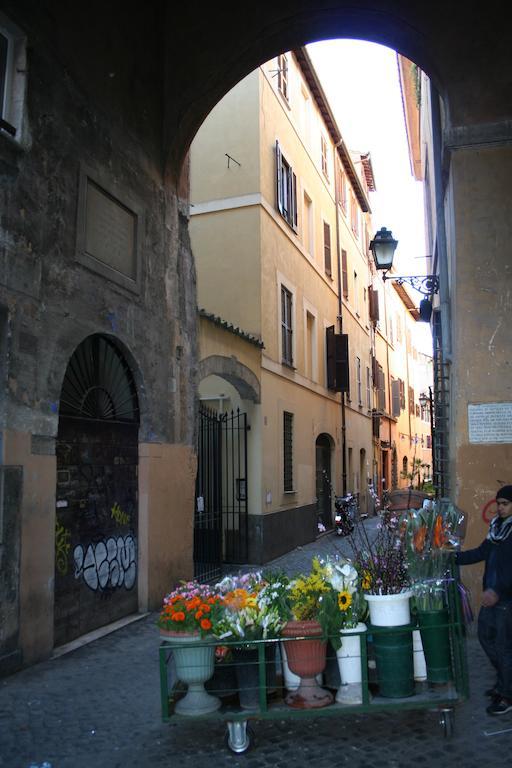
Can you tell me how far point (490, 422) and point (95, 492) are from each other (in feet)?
14.2

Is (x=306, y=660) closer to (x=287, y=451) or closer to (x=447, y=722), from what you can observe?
(x=447, y=722)

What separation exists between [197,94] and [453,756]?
8.61m

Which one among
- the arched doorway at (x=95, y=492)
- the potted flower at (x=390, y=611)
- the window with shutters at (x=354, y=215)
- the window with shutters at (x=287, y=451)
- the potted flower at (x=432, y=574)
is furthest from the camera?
the window with shutters at (x=354, y=215)

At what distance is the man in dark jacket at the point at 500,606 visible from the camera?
4.68 meters

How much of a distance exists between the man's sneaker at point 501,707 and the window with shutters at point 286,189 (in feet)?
37.9

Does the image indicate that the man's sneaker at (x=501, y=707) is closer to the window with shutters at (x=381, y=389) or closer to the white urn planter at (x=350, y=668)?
the white urn planter at (x=350, y=668)

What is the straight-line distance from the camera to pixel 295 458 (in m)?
15.5

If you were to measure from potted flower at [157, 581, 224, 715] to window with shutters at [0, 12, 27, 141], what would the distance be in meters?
→ 4.50

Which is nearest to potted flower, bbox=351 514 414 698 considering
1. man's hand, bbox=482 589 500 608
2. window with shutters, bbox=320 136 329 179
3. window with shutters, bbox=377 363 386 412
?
man's hand, bbox=482 589 500 608

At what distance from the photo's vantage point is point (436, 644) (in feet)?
14.2

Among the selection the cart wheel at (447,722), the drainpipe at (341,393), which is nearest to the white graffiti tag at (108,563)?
the cart wheel at (447,722)

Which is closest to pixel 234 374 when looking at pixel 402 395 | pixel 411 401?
pixel 402 395

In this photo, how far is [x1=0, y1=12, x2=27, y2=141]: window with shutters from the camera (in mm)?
6379

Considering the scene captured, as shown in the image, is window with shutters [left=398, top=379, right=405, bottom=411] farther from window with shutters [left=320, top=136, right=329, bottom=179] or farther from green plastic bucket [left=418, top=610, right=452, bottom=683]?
green plastic bucket [left=418, top=610, right=452, bottom=683]
